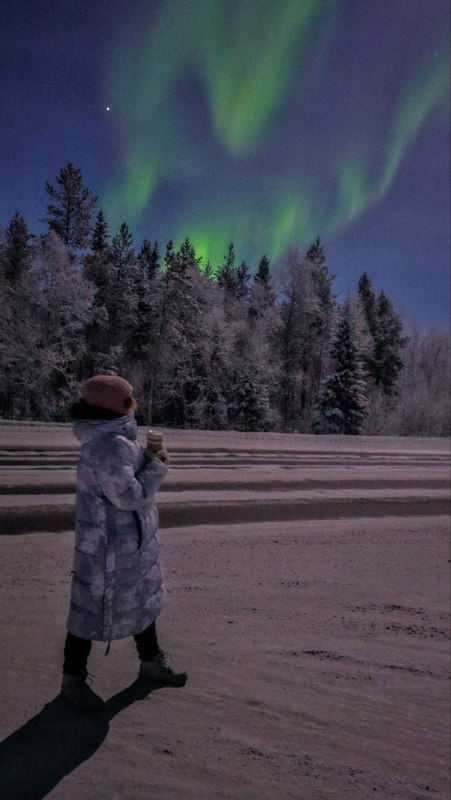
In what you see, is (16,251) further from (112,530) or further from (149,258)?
(112,530)

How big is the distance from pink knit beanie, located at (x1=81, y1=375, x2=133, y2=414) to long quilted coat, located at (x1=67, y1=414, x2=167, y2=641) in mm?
92

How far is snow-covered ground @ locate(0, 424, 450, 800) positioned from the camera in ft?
7.24

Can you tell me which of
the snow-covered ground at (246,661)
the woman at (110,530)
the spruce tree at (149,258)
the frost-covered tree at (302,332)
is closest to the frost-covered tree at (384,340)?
the frost-covered tree at (302,332)

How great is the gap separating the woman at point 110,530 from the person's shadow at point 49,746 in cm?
8

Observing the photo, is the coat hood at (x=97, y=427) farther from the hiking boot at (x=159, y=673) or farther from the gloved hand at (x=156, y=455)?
the hiking boot at (x=159, y=673)

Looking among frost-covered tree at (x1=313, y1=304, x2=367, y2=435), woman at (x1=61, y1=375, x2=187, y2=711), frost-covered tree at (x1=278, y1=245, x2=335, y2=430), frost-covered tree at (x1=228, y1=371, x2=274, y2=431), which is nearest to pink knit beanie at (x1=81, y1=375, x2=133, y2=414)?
woman at (x1=61, y1=375, x2=187, y2=711)

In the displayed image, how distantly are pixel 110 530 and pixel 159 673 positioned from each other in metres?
1.11

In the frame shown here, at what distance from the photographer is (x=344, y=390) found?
20984 mm

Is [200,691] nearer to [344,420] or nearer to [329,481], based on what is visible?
[329,481]

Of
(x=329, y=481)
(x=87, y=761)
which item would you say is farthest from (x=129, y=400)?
(x=329, y=481)

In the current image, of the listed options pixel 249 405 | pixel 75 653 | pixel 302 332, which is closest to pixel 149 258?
pixel 75 653

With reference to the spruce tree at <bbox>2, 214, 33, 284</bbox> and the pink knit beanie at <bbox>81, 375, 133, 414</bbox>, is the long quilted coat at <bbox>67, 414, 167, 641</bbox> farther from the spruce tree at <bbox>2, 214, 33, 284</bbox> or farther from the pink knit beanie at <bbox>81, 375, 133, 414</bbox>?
the spruce tree at <bbox>2, 214, 33, 284</bbox>

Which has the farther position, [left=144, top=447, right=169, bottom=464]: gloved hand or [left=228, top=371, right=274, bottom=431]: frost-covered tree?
[left=228, top=371, right=274, bottom=431]: frost-covered tree

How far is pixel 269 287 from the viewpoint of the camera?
80.9ft
